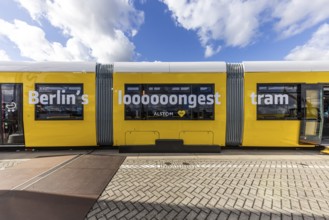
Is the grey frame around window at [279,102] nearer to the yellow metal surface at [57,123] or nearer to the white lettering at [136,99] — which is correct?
the white lettering at [136,99]

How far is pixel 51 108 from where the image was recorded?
6.66 m

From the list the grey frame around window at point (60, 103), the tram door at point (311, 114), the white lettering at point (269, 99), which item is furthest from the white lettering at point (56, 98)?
the tram door at point (311, 114)

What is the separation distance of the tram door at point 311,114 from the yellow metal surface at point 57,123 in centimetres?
766

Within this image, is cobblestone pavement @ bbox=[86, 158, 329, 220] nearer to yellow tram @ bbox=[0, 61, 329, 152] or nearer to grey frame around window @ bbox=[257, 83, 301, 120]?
yellow tram @ bbox=[0, 61, 329, 152]

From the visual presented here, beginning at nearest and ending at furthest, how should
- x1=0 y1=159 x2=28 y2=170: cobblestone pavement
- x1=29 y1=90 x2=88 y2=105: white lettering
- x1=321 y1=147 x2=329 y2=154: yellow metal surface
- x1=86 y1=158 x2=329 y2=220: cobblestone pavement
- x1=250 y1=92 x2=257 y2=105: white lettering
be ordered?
1. x1=86 y1=158 x2=329 y2=220: cobblestone pavement
2. x1=0 y1=159 x2=28 y2=170: cobblestone pavement
3. x1=321 y1=147 x2=329 y2=154: yellow metal surface
4. x1=29 y1=90 x2=88 y2=105: white lettering
5. x1=250 y1=92 x2=257 y2=105: white lettering

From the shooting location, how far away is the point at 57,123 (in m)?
6.71

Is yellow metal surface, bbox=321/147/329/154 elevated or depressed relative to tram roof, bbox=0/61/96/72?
depressed

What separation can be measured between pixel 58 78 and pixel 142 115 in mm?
3327

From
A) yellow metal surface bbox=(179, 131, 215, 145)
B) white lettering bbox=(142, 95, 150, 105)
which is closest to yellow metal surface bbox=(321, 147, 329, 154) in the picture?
yellow metal surface bbox=(179, 131, 215, 145)

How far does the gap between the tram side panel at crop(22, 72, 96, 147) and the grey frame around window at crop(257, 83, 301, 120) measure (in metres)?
6.21

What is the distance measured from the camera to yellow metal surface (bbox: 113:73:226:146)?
6.72m

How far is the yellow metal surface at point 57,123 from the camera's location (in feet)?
21.6

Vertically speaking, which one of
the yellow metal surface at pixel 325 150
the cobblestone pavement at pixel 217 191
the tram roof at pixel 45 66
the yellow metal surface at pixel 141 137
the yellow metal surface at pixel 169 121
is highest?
the tram roof at pixel 45 66

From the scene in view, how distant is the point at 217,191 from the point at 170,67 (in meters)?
4.52
